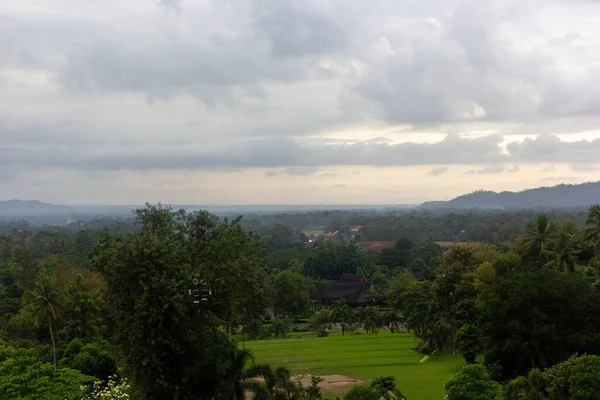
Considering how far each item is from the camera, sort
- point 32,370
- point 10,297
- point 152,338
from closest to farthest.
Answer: point 32,370
point 152,338
point 10,297

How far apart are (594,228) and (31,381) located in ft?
119

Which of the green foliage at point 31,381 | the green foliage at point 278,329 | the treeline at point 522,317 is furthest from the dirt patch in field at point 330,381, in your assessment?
the green foliage at point 278,329

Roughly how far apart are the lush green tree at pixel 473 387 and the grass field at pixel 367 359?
204 inches

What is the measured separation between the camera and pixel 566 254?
32062 millimetres

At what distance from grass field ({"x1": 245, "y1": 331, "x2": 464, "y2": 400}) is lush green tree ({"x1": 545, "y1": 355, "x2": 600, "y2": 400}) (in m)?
7.31

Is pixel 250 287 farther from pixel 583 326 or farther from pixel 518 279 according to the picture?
pixel 583 326

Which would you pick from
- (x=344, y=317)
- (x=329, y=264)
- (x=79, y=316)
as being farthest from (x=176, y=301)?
(x=329, y=264)

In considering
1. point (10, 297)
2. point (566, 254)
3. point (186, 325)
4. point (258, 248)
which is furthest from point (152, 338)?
point (10, 297)

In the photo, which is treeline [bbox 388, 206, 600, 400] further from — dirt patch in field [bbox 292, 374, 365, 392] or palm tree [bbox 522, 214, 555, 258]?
dirt patch in field [bbox 292, 374, 365, 392]

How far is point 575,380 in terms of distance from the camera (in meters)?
16.2

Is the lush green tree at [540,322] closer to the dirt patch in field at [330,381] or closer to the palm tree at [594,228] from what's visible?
the dirt patch in field at [330,381]

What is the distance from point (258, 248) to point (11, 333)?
22717mm

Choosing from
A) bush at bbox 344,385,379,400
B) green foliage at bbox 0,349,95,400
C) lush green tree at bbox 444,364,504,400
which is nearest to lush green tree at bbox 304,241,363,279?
bush at bbox 344,385,379,400

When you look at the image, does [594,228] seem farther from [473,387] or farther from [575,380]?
[473,387]
